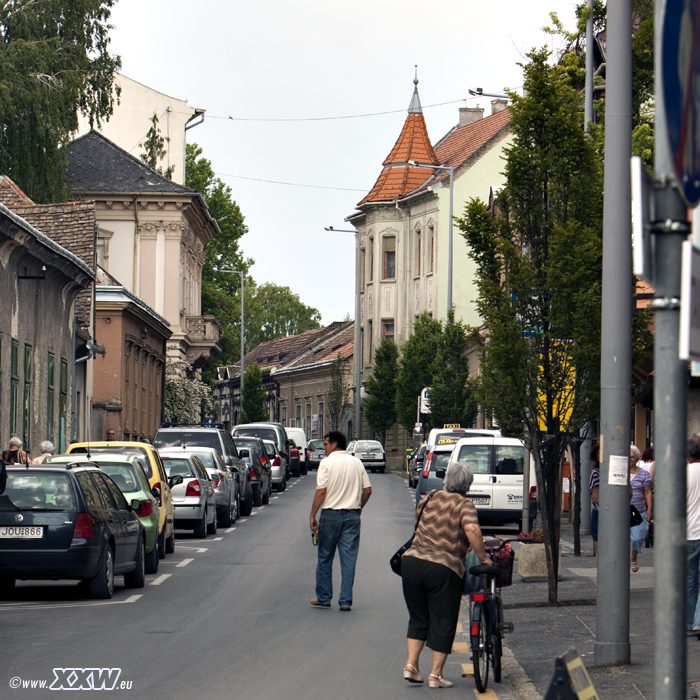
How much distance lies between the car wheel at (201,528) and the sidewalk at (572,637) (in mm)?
7935

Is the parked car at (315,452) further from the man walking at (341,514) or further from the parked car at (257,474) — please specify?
the man walking at (341,514)

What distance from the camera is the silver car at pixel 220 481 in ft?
85.0

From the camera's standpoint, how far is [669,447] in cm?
425

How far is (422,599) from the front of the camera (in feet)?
30.4

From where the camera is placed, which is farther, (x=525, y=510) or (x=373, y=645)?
(x=525, y=510)

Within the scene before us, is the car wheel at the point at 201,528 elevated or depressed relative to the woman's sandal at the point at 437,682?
depressed

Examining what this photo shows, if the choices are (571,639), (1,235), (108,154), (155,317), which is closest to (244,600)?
(571,639)

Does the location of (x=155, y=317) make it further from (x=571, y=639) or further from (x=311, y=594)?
(x=571, y=639)

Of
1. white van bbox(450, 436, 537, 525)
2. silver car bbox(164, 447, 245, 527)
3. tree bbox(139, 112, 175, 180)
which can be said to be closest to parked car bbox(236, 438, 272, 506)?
silver car bbox(164, 447, 245, 527)

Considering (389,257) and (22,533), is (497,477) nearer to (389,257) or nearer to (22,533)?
(22,533)

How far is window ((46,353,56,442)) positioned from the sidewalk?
17.8 metres

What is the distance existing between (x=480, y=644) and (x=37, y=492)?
6704 mm

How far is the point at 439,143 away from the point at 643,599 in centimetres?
6574

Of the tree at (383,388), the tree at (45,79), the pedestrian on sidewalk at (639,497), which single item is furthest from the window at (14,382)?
the tree at (383,388)
